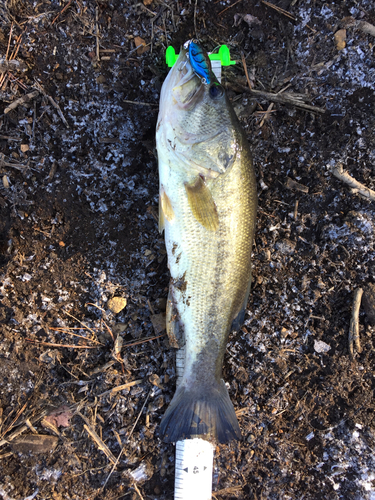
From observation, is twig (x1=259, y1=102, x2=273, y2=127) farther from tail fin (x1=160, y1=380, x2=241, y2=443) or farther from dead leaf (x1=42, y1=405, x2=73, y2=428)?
dead leaf (x1=42, y1=405, x2=73, y2=428)

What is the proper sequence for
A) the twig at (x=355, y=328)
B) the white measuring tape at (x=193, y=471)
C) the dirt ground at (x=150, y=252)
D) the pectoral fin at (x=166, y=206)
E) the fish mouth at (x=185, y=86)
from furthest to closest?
the twig at (x=355, y=328) < the dirt ground at (x=150, y=252) < the white measuring tape at (x=193, y=471) < the pectoral fin at (x=166, y=206) < the fish mouth at (x=185, y=86)

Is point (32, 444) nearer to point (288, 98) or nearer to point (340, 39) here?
point (288, 98)

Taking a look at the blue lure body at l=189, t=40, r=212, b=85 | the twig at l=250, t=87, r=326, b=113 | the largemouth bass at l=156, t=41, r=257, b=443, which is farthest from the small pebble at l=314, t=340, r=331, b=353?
the blue lure body at l=189, t=40, r=212, b=85

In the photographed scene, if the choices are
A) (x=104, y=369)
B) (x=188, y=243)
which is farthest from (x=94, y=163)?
(x=104, y=369)

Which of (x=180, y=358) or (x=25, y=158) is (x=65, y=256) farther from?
(x=180, y=358)

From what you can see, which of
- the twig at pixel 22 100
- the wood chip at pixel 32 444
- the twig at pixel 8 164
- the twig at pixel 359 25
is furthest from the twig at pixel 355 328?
the twig at pixel 22 100

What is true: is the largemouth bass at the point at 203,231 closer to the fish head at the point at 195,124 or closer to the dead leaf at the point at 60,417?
the fish head at the point at 195,124
